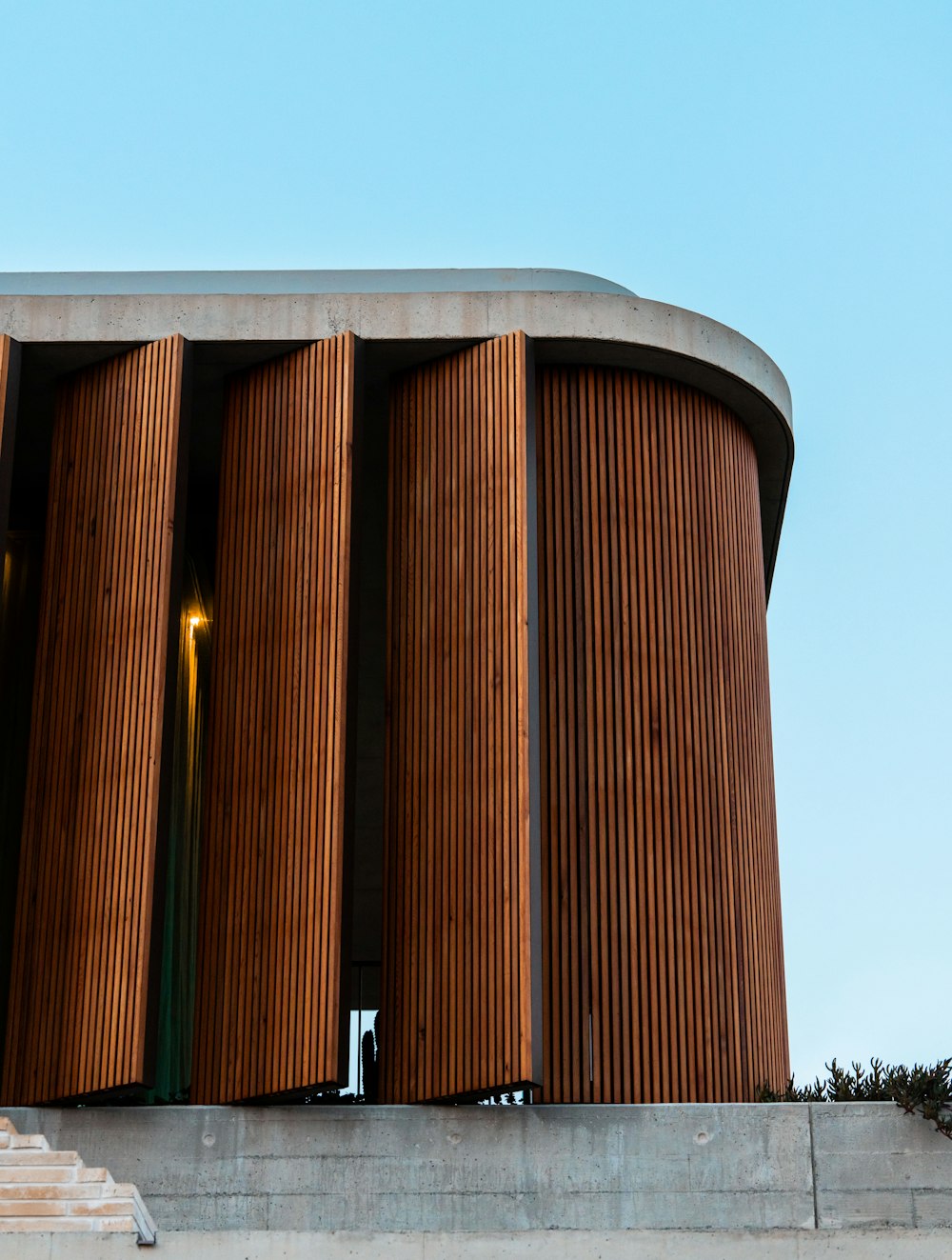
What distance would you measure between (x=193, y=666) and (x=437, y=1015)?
723 cm

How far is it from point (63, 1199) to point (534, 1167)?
3.57 metres

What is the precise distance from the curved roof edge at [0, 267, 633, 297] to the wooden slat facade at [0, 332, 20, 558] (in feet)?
2.57

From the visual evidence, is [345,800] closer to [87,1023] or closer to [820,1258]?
[87,1023]

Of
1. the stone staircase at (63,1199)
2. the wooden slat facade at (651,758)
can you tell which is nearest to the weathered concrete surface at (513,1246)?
the stone staircase at (63,1199)

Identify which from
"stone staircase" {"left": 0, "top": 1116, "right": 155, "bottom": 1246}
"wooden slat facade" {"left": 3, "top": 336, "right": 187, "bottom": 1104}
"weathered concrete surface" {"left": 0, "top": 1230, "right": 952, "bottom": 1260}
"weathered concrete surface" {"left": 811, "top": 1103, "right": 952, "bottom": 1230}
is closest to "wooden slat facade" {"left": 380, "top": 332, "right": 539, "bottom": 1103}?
"wooden slat facade" {"left": 3, "top": 336, "right": 187, "bottom": 1104}

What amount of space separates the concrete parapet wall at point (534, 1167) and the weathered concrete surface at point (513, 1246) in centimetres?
228

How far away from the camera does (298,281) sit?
15.7m

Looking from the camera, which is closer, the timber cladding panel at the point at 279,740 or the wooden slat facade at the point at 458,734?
the wooden slat facade at the point at 458,734

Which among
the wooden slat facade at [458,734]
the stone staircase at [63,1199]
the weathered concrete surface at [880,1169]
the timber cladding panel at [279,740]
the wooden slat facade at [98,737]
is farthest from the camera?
the wooden slat facade at [98,737]

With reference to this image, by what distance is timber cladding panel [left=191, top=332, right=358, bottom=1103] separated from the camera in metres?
13.2

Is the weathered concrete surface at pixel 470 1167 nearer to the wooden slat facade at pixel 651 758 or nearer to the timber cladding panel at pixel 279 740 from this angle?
the timber cladding panel at pixel 279 740

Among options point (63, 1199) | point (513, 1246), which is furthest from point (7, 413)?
point (513, 1246)

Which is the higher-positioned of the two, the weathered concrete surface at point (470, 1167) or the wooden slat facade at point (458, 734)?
the wooden slat facade at point (458, 734)

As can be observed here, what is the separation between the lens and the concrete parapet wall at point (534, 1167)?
481 inches
